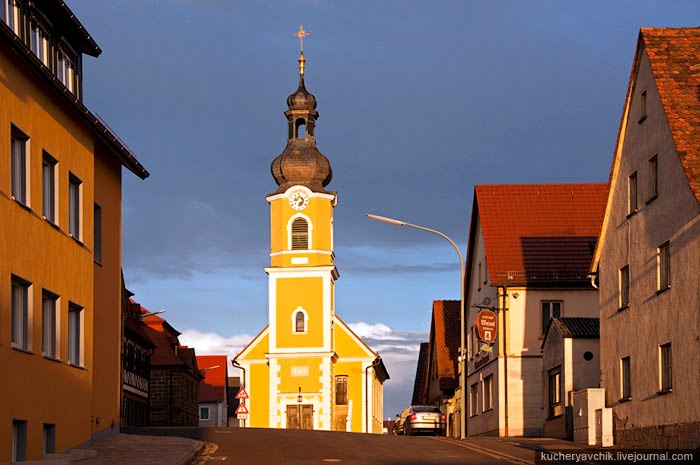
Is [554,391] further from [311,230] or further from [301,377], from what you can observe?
[311,230]

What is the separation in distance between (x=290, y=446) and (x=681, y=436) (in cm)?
862

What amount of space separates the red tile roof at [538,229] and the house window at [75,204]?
78.8 feet

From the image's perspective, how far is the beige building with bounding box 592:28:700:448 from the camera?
91.2 feet

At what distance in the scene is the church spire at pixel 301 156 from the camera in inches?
3410

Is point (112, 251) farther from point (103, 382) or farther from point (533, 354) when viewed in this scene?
point (533, 354)

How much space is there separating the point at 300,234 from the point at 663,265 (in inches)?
2196

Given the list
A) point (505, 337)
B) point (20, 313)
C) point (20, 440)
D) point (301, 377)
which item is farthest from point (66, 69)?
point (301, 377)

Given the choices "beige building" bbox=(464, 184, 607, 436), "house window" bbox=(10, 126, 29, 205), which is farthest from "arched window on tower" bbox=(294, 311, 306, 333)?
Result: "house window" bbox=(10, 126, 29, 205)

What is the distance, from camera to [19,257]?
23875mm

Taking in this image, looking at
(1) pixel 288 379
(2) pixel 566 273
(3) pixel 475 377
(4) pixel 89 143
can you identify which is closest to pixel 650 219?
(4) pixel 89 143

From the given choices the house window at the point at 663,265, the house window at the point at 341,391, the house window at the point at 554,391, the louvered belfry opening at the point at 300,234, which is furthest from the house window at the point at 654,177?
the house window at the point at 341,391

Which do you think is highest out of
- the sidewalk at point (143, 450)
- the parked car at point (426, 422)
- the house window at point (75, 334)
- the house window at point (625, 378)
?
the house window at point (75, 334)

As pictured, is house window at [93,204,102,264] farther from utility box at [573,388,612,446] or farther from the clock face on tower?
the clock face on tower

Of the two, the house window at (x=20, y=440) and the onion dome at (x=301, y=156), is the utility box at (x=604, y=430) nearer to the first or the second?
the house window at (x=20, y=440)
